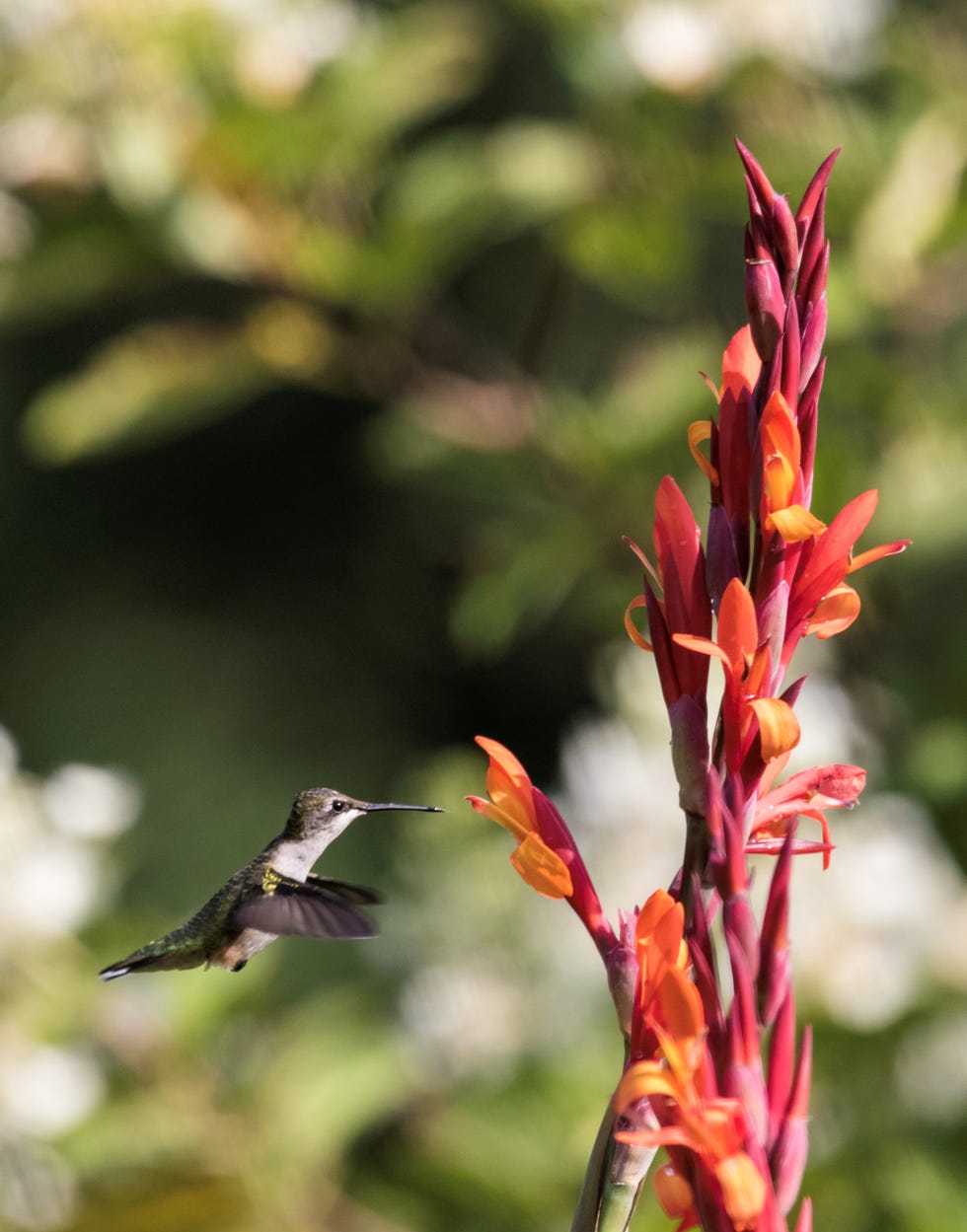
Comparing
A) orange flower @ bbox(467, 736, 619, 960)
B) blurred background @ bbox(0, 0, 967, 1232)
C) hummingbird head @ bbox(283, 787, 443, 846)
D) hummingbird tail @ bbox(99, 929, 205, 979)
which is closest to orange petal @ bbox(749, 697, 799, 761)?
orange flower @ bbox(467, 736, 619, 960)

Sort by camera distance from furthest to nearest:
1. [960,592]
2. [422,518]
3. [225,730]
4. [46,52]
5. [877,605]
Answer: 1. [225,730]
2. [422,518]
3. [960,592]
4. [877,605]
5. [46,52]

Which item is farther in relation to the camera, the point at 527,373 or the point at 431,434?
the point at 527,373

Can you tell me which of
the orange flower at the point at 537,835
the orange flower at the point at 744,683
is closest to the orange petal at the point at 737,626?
the orange flower at the point at 744,683

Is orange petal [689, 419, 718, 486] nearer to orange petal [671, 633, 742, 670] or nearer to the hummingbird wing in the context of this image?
orange petal [671, 633, 742, 670]

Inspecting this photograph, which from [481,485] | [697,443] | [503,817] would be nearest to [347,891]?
[503,817]

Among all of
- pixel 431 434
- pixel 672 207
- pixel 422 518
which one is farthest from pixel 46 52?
pixel 422 518

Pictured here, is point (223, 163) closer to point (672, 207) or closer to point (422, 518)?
point (672, 207)

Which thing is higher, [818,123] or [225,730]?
[818,123]

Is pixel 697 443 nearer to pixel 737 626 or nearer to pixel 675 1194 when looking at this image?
pixel 737 626
